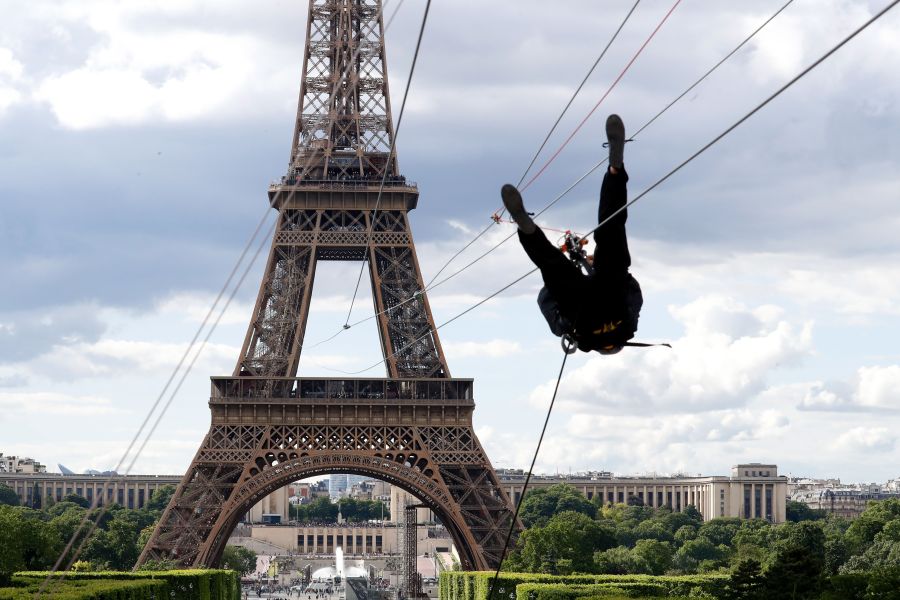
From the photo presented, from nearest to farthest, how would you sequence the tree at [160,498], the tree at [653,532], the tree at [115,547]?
1. the tree at [115,547]
2. the tree at [653,532]
3. the tree at [160,498]

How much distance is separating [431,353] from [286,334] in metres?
7.28

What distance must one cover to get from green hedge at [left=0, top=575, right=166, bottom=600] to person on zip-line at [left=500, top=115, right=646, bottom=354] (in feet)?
110

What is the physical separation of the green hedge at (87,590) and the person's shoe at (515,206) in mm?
34561

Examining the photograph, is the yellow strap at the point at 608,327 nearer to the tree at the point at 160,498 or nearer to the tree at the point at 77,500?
the tree at the point at 160,498

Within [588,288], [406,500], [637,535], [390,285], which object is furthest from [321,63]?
[406,500]

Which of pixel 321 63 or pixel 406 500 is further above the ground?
pixel 321 63

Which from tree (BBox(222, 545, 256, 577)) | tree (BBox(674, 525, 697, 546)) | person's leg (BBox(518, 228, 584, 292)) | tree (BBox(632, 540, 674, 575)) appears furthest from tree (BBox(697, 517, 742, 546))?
person's leg (BBox(518, 228, 584, 292))

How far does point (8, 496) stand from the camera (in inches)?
7515

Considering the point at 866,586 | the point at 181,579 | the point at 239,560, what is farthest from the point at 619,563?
the point at 239,560

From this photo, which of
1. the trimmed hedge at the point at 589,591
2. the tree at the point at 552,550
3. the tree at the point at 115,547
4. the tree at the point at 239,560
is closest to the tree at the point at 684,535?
the tree at the point at 239,560

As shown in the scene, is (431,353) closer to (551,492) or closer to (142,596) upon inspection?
(142,596)

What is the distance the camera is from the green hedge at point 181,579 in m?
61.9

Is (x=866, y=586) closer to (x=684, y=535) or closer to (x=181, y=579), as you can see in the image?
(x=181, y=579)

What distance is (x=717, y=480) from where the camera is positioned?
195 m
